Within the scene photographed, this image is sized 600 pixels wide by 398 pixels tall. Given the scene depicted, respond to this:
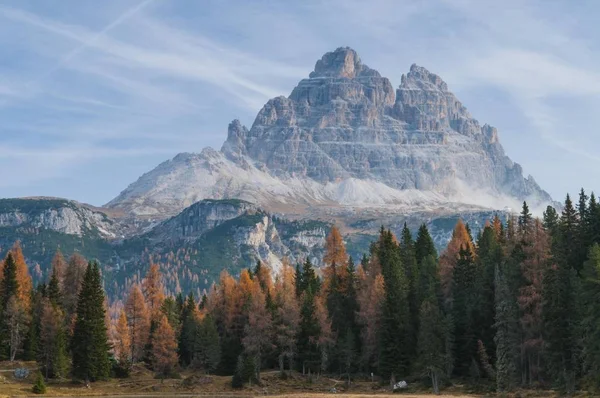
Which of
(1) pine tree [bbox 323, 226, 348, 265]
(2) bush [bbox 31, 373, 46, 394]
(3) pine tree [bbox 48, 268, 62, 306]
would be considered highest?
(1) pine tree [bbox 323, 226, 348, 265]

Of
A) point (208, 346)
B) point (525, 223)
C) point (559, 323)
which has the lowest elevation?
point (208, 346)

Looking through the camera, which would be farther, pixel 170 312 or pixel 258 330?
pixel 170 312

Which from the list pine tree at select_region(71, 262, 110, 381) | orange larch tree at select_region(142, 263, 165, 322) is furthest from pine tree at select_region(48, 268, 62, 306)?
orange larch tree at select_region(142, 263, 165, 322)

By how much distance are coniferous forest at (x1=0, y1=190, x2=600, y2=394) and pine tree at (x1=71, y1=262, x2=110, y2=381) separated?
0.57 ft

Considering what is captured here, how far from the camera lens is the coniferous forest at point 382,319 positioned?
96.6m

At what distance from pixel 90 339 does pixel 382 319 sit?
41017mm

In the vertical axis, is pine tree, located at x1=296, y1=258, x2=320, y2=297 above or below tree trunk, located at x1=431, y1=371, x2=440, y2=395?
above

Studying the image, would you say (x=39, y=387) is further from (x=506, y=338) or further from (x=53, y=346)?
(x=506, y=338)

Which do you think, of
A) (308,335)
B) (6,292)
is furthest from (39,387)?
(308,335)

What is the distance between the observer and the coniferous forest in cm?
9656

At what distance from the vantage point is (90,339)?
115938 mm

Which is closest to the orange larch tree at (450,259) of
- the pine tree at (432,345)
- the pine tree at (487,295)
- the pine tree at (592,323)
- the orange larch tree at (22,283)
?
the pine tree at (487,295)

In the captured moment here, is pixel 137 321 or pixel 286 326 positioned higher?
pixel 137 321

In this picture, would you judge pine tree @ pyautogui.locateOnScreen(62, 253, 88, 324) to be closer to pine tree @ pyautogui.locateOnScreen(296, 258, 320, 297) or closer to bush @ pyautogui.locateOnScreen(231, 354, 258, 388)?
bush @ pyautogui.locateOnScreen(231, 354, 258, 388)
